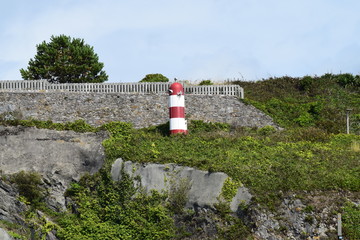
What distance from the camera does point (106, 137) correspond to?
3080 centimetres

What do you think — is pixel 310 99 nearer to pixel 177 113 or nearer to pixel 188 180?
pixel 177 113

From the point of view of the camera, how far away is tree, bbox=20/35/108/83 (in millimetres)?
43844

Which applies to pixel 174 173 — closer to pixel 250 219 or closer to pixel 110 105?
pixel 250 219

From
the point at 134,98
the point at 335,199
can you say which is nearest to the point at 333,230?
the point at 335,199

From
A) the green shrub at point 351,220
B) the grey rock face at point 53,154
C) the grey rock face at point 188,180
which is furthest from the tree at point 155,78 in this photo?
the green shrub at point 351,220

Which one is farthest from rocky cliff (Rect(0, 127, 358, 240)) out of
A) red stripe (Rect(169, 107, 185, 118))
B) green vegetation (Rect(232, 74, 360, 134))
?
green vegetation (Rect(232, 74, 360, 134))

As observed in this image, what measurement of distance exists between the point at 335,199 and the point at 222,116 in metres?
12.7

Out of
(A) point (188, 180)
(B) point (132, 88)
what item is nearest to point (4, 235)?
(A) point (188, 180)

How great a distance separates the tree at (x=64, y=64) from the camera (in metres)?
43.8

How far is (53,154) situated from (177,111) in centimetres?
669

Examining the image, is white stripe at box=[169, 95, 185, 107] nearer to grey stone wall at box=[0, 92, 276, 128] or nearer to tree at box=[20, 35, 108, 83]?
grey stone wall at box=[0, 92, 276, 128]

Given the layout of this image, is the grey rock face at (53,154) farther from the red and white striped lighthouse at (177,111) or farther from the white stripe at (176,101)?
the white stripe at (176,101)

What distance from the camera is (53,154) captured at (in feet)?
96.2

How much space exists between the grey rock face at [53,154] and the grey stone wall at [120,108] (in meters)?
4.59
